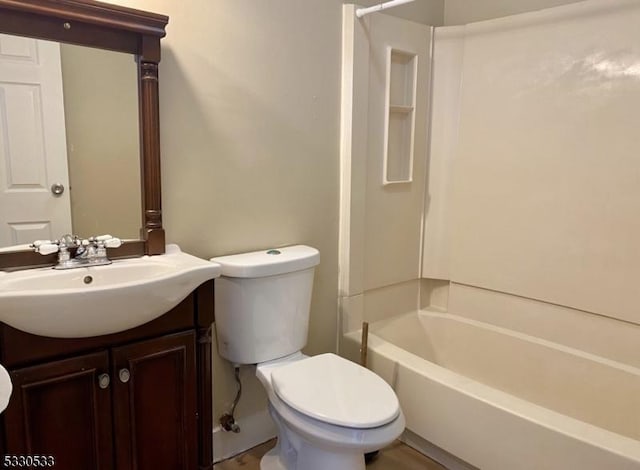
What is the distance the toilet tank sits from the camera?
1.75m

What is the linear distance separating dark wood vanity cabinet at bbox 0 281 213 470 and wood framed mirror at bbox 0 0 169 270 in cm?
30

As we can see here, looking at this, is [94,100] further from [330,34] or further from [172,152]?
[330,34]

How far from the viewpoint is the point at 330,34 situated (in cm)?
207

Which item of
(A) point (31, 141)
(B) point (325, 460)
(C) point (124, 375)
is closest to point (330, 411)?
(B) point (325, 460)

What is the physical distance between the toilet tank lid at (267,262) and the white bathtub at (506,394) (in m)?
0.58

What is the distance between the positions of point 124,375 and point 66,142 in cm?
74

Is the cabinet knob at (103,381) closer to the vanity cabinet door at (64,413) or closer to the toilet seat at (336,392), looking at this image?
the vanity cabinet door at (64,413)

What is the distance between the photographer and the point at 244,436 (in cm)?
205

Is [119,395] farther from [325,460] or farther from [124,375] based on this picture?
[325,460]

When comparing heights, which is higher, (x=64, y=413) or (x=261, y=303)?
(x=261, y=303)

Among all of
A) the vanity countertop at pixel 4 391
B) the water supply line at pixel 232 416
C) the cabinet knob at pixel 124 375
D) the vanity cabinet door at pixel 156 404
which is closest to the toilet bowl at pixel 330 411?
the water supply line at pixel 232 416

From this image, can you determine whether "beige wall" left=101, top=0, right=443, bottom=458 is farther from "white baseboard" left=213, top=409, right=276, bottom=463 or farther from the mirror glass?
the mirror glass

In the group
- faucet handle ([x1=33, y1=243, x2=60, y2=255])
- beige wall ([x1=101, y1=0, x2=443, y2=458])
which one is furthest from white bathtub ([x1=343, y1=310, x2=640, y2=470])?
faucet handle ([x1=33, y1=243, x2=60, y2=255])

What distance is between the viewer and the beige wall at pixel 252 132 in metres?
1.71
